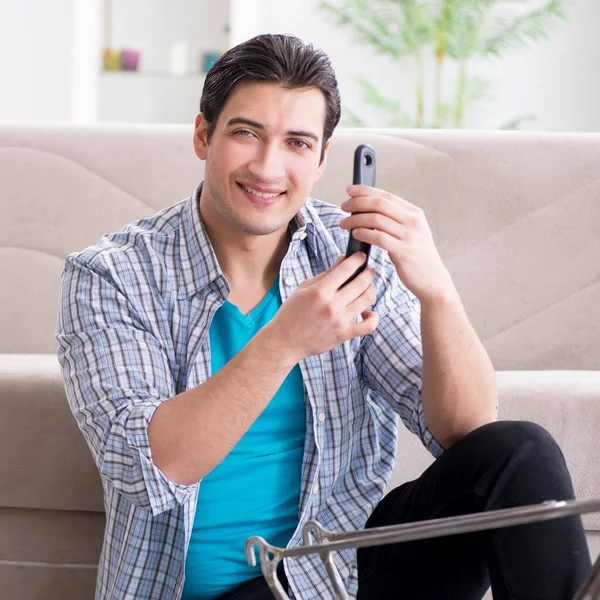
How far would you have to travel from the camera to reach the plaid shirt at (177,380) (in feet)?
3.59

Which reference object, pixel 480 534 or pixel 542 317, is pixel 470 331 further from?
pixel 542 317

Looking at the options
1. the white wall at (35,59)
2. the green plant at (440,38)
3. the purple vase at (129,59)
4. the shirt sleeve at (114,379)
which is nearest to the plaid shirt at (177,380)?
the shirt sleeve at (114,379)

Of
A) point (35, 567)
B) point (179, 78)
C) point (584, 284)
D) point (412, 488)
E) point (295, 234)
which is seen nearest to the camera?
point (412, 488)

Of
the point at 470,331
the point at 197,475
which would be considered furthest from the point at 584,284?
the point at 197,475

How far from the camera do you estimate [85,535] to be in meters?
→ 1.52

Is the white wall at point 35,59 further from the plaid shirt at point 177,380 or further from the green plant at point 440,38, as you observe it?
the plaid shirt at point 177,380

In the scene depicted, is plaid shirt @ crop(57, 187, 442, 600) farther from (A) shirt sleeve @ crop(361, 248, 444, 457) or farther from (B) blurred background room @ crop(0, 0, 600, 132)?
(B) blurred background room @ crop(0, 0, 600, 132)

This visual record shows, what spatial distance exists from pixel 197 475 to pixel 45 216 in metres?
1.06

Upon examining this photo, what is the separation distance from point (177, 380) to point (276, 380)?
0.22 m

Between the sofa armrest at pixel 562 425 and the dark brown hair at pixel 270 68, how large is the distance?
581 millimetres

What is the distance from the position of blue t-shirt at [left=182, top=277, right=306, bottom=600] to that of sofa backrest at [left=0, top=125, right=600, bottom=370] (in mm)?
780

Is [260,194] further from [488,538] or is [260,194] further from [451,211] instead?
[451,211]

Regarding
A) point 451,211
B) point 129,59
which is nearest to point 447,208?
point 451,211

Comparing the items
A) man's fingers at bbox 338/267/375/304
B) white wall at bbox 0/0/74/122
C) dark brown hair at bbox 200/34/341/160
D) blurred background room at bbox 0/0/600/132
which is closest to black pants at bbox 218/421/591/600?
man's fingers at bbox 338/267/375/304
